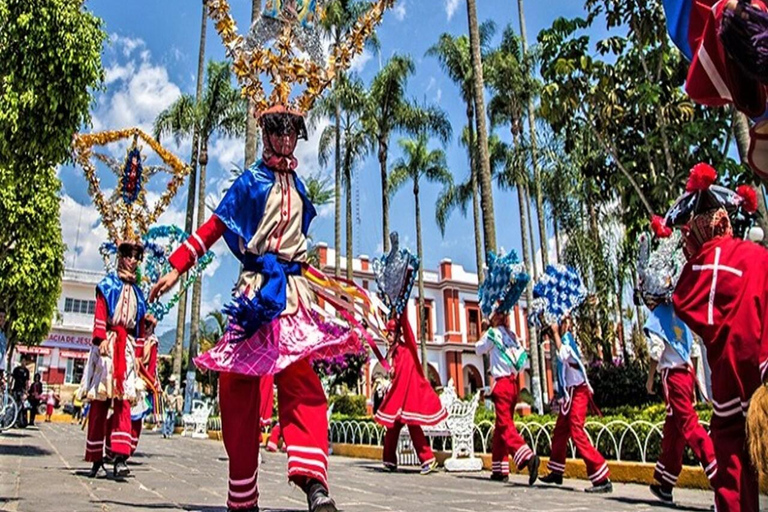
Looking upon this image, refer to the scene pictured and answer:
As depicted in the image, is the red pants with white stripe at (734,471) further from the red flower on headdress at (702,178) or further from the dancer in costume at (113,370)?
the dancer in costume at (113,370)

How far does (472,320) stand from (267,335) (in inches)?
1667

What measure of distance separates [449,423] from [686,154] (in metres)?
6.00

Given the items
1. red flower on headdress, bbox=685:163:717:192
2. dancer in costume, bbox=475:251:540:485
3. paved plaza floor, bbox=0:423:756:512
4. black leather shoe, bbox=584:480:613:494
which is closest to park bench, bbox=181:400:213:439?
paved plaza floor, bbox=0:423:756:512

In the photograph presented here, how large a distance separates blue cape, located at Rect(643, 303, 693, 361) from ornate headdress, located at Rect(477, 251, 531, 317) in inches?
94.6

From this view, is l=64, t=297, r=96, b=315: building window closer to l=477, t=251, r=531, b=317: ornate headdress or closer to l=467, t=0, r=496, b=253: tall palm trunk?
l=467, t=0, r=496, b=253: tall palm trunk

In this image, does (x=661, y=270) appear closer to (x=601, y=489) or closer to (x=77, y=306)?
(x=601, y=489)

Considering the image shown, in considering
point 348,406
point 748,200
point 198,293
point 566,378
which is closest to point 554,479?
point 566,378

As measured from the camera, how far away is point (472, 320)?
149ft

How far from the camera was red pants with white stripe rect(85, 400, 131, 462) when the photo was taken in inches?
244

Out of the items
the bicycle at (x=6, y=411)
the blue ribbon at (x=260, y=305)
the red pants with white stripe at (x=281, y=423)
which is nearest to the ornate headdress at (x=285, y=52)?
the blue ribbon at (x=260, y=305)

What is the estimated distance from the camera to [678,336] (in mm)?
5863

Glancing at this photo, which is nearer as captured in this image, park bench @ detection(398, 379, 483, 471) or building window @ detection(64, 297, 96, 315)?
park bench @ detection(398, 379, 483, 471)

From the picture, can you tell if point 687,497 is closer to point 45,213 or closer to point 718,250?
point 718,250

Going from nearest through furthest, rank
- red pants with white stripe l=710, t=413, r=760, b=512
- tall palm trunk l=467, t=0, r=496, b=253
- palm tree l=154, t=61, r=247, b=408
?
red pants with white stripe l=710, t=413, r=760, b=512 < tall palm trunk l=467, t=0, r=496, b=253 < palm tree l=154, t=61, r=247, b=408
